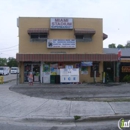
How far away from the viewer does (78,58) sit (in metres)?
24.0

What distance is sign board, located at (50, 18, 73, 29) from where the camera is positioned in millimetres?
25828

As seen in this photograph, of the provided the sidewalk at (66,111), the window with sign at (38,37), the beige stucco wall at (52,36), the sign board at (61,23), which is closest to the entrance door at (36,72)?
the beige stucco wall at (52,36)

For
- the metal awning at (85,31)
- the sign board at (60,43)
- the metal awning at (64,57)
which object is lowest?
the metal awning at (64,57)

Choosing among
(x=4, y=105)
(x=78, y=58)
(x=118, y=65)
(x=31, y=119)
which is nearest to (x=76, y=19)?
(x=78, y=58)

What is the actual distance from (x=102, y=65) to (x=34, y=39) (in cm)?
867

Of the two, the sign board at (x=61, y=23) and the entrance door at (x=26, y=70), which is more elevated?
the sign board at (x=61, y=23)

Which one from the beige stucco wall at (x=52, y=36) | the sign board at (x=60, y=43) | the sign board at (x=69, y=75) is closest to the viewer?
the sign board at (x=69, y=75)

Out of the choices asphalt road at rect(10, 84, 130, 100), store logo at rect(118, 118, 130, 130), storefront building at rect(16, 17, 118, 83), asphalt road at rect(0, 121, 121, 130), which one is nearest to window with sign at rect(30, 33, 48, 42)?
storefront building at rect(16, 17, 118, 83)

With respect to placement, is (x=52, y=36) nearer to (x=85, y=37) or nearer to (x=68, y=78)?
(x=85, y=37)

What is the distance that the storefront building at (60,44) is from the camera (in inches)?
983

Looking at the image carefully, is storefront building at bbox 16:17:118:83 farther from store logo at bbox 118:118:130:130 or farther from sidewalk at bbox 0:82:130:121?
store logo at bbox 118:118:130:130

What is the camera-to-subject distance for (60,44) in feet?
84.1

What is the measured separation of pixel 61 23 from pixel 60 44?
8.46 ft

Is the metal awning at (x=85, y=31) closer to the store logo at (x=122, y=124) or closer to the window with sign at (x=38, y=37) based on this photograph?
the window with sign at (x=38, y=37)
